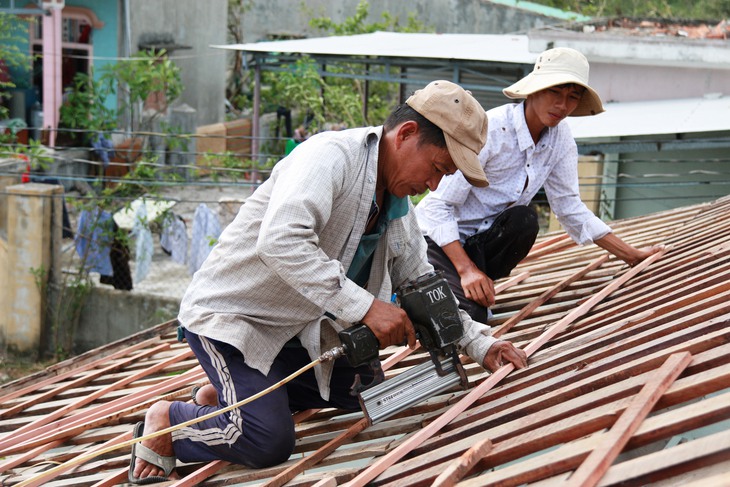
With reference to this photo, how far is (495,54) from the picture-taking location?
41.2ft

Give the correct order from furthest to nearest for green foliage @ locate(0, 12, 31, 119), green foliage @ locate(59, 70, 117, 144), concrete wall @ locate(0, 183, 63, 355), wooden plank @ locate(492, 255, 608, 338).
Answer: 1. green foliage @ locate(59, 70, 117, 144)
2. green foliage @ locate(0, 12, 31, 119)
3. concrete wall @ locate(0, 183, 63, 355)
4. wooden plank @ locate(492, 255, 608, 338)

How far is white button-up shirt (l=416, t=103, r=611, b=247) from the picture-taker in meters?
4.25

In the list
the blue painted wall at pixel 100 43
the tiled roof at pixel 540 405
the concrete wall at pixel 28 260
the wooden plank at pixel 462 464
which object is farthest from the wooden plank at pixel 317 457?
the blue painted wall at pixel 100 43

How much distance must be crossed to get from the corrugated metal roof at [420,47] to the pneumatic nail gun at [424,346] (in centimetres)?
859

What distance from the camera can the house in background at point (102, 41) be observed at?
16219mm

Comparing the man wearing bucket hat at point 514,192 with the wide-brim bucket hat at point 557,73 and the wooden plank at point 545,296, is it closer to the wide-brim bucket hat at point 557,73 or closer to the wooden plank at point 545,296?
the wide-brim bucket hat at point 557,73

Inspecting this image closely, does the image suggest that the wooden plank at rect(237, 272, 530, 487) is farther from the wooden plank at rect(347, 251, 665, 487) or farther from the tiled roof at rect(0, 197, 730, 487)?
the wooden plank at rect(347, 251, 665, 487)

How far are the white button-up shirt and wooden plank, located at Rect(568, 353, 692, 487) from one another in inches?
69.6

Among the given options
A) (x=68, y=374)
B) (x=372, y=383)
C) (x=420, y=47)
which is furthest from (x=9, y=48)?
(x=372, y=383)

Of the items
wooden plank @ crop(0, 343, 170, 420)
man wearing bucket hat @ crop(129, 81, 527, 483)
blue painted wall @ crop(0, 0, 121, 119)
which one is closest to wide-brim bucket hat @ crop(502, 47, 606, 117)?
man wearing bucket hat @ crop(129, 81, 527, 483)

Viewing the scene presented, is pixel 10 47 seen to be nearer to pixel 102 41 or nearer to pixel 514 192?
pixel 102 41

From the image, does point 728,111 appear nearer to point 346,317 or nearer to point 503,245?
point 503,245

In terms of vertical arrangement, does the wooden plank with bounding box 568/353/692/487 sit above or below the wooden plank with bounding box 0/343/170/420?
above

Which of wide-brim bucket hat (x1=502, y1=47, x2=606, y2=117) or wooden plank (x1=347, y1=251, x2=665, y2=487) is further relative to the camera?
wide-brim bucket hat (x1=502, y1=47, x2=606, y2=117)
